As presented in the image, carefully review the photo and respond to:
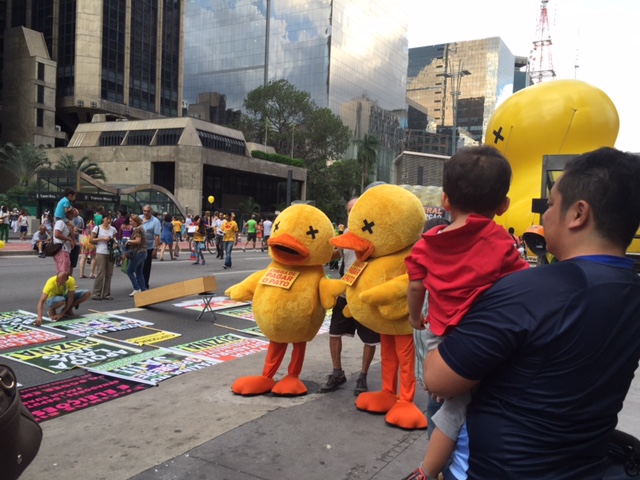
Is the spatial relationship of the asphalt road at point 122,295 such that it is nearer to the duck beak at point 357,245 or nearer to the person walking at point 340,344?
the person walking at point 340,344

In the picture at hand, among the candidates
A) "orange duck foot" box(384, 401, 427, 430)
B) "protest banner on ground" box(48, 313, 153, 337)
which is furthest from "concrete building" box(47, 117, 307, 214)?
"orange duck foot" box(384, 401, 427, 430)

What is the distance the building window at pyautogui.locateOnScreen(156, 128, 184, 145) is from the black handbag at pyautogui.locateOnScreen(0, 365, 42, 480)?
43.6m

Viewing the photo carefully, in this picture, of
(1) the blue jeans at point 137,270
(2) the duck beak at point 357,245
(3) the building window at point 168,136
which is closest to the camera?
(2) the duck beak at point 357,245

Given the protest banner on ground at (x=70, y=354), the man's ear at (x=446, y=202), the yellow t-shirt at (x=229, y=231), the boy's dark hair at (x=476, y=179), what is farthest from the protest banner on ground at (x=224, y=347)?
the yellow t-shirt at (x=229, y=231)

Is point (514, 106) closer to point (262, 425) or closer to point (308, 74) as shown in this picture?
point (262, 425)

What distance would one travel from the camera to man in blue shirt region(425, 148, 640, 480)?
4.40 ft

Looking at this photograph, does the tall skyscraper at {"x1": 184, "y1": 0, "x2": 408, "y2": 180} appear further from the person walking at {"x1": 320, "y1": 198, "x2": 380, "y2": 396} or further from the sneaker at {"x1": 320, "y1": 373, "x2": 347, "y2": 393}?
the sneaker at {"x1": 320, "y1": 373, "x2": 347, "y2": 393}

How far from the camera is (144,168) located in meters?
41.4

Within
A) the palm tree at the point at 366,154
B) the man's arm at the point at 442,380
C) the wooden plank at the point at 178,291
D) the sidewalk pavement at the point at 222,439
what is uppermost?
the palm tree at the point at 366,154

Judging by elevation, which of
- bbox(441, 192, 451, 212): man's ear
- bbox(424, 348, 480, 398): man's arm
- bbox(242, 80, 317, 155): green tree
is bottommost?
bbox(424, 348, 480, 398): man's arm

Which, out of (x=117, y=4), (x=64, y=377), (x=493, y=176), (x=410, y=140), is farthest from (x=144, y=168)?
(x=410, y=140)

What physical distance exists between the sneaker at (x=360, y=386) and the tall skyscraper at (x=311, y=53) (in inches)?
3276

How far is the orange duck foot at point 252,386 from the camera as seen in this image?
464 centimetres

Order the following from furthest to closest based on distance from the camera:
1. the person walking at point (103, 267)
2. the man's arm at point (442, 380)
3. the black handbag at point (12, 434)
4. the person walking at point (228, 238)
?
the person walking at point (228, 238) → the person walking at point (103, 267) → the black handbag at point (12, 434) → the man's arm at point (442, 380)
